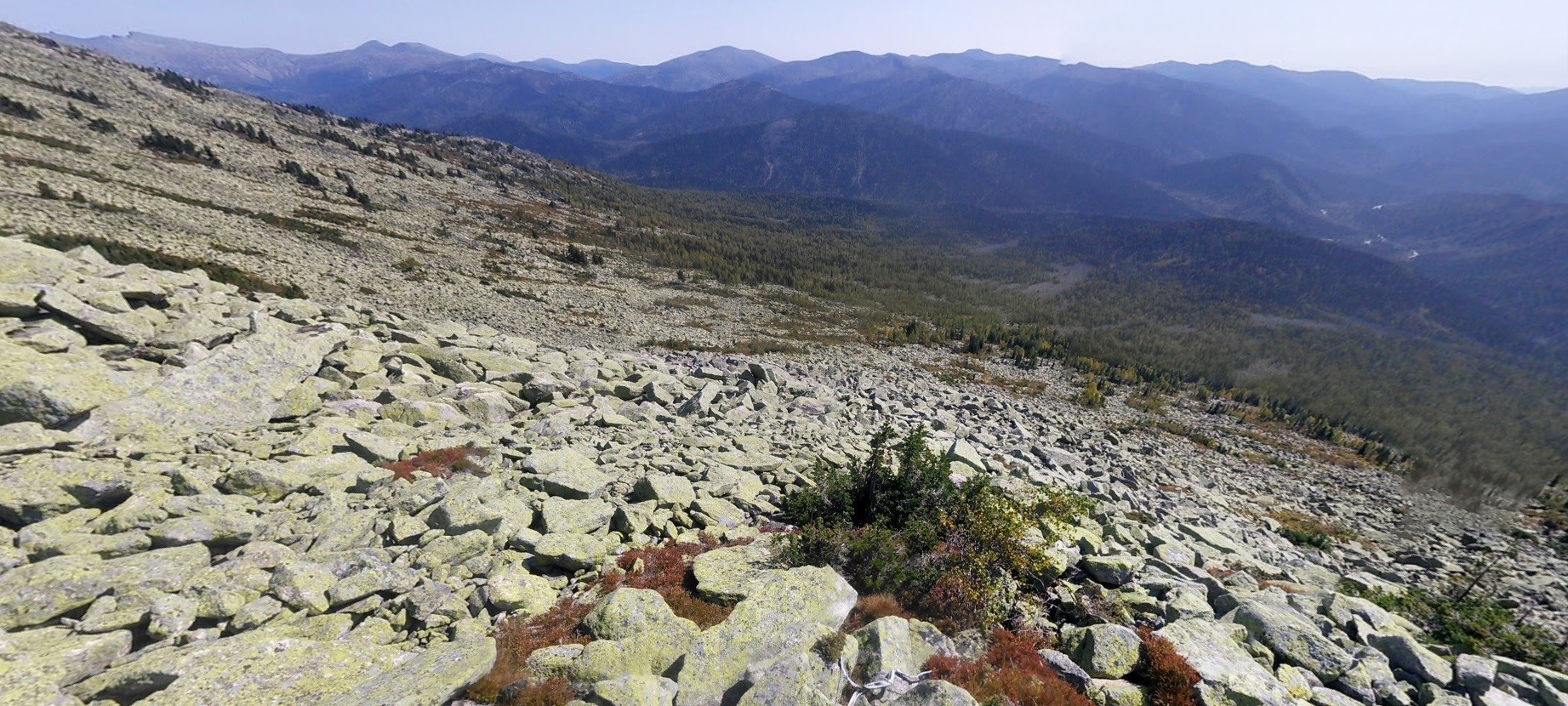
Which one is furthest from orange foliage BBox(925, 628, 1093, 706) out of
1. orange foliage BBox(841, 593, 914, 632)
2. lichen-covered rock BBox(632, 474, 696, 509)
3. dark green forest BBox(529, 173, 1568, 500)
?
dark green forest BBox(529, 173, 1568, 500)

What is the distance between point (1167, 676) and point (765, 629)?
4.92 m

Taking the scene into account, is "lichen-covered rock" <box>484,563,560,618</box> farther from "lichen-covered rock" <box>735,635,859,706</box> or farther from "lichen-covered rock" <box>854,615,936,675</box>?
"lichen-covered rock" <box>854,615,936,675</box>

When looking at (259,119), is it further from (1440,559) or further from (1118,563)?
(1440,559)

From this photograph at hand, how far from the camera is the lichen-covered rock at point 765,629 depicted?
6105 millimetres

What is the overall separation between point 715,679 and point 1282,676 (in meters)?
7.34

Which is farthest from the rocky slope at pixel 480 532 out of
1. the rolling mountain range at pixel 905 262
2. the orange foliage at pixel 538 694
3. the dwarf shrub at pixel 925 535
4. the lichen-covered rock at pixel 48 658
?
the rolling mountain range at pixel 905 262

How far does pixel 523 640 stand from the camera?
6.64m

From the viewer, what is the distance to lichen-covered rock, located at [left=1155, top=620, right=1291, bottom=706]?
626cm

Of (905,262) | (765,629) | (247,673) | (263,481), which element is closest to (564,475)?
(263,481)

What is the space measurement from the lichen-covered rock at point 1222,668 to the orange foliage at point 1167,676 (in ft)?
0.35

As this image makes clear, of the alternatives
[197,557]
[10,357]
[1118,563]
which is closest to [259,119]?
[10,357]

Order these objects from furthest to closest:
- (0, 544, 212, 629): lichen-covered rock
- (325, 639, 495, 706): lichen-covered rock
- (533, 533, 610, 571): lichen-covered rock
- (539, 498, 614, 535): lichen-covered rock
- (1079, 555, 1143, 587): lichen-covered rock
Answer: (539, 498, 614, 535): lichen-covered rock
(1079, 555, 1143, 587): lichen-covered rock
(533, 533, 610, 571): lichen-covered rock
(0, 544, 212, 629): lichen-covered rock
(325, 639, 495, 706): lichen-covered rock

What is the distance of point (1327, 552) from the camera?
65.0ft

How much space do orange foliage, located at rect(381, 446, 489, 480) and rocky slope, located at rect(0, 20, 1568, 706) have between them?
0.71 feet
